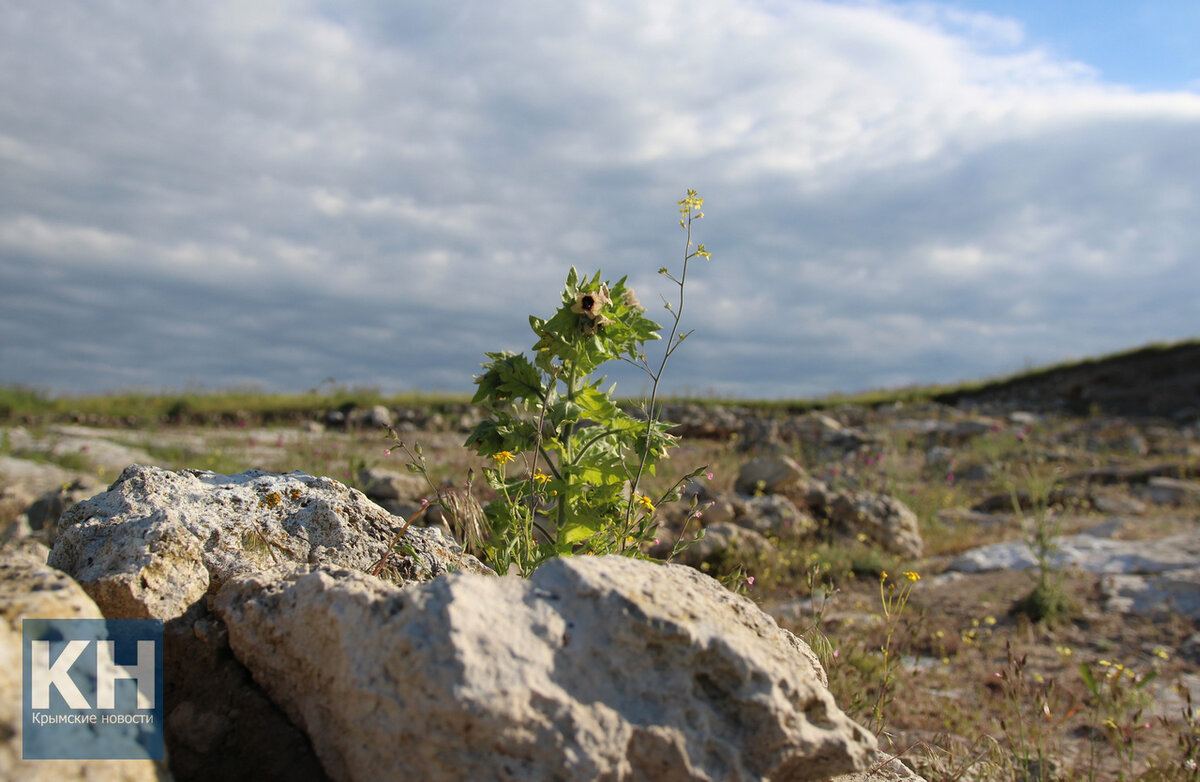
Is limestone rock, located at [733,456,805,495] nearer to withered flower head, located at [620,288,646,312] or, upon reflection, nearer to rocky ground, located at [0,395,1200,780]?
rocky ground, located at [0,395,1200,780]

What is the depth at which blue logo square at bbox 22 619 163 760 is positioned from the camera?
133cm

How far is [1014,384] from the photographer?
66.7 feet

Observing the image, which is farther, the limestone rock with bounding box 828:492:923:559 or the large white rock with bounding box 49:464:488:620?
the limestone rock with bounding box 828:492:923:559

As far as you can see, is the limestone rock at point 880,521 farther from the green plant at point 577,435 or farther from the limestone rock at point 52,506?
the limestone rock at point 52,506

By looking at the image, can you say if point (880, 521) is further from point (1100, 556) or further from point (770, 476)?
point (1100, 556)

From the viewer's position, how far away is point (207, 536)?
7.09 ft

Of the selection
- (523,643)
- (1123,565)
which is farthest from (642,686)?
(1123,565)

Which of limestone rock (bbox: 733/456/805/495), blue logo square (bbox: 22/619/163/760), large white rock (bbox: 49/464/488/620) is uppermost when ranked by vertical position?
large white rock (bbox: 49/464/488/620)

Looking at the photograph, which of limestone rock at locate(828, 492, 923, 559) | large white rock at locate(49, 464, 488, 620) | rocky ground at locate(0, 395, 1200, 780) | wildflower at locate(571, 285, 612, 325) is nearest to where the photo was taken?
large white rock at locate(49, 464, 488, 620)

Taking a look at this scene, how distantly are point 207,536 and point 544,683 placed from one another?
1.28 metres

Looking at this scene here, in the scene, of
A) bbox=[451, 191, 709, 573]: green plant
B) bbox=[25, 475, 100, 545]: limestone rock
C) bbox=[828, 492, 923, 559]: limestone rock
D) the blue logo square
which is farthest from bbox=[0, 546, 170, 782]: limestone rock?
bbox=[828, 492, 923, 559]: limestone rock

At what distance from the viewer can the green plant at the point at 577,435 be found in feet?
A: 8.72

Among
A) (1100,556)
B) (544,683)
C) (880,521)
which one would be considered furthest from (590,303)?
(1100,556)

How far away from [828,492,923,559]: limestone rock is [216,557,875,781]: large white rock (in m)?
6.29
